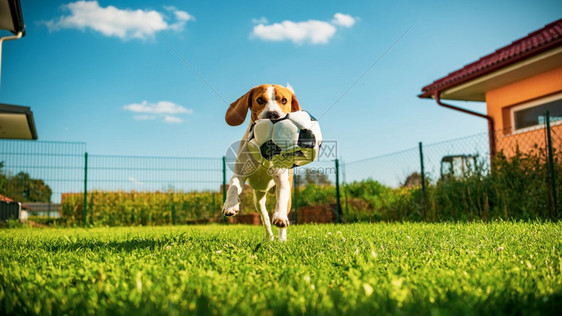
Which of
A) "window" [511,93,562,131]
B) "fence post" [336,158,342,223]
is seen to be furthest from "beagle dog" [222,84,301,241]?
"window" [511,93,562,131]

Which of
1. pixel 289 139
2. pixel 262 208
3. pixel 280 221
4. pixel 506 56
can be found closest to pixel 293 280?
pixel 280 221

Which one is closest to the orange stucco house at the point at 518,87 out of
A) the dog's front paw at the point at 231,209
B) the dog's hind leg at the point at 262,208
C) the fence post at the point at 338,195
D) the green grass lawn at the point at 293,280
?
the fence post at the point at 338,195

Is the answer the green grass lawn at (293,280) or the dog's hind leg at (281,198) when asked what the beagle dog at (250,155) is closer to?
the dog's hind leg at (281,198)

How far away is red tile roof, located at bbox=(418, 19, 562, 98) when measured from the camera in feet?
29.6

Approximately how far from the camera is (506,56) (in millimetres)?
9938

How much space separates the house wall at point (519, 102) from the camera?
9852 millimetres

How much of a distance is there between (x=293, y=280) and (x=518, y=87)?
10.7 m

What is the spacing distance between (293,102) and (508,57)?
7403mm

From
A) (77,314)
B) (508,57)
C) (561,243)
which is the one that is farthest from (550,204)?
(77,314)

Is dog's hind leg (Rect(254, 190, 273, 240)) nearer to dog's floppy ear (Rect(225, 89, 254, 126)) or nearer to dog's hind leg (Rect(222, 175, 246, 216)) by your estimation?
dog's hind leg (Rect(222, 175, 246, 216))

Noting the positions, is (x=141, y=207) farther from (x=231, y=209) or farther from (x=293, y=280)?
(x=293, y=280)

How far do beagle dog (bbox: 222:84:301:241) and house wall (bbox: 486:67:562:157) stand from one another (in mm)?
6711

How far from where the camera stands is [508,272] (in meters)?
2.49

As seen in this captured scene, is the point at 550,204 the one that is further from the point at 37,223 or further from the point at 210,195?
the point at 37,223
